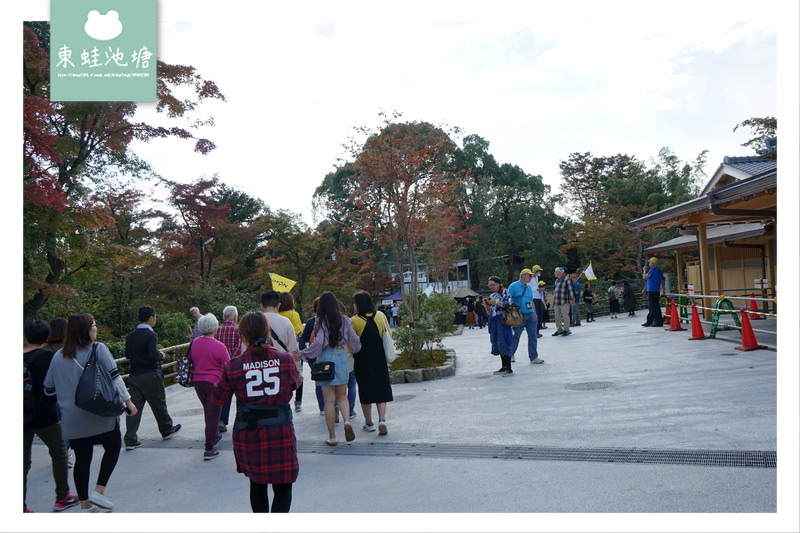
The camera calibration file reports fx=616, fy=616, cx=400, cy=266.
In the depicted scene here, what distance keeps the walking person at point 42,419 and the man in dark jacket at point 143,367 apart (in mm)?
1731

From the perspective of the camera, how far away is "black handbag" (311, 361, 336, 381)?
→ 6.32m

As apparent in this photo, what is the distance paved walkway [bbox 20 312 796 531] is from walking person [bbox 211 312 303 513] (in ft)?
2.43

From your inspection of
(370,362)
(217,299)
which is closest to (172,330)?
(217,299)

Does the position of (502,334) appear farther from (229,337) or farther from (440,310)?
(440,310)

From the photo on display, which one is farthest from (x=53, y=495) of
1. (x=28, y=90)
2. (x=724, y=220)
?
(x=724, y=220)

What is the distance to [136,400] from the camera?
7207 mm

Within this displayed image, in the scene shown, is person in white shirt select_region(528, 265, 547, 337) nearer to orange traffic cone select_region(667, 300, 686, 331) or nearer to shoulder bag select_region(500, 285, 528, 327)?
orange traffic cone select_region(667, 300, 686, 331)

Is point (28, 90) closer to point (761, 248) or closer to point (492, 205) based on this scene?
point (761, 248)

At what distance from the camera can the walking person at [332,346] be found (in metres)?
6.46

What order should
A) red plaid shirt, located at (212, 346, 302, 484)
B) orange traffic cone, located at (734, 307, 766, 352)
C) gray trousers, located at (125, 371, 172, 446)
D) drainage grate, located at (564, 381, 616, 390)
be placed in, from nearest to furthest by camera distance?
1. red plaid shirt, located at (212, 346, 302, 484)
2. gray trousers, located at (125, 371, 172, 446)
3. drainage grate, located at (564, 381, 616, 390)
4. orange traffic cone, located at (734, 307, 766, 352)

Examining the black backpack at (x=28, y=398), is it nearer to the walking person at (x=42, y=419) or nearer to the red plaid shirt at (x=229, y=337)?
the walking person at (x=42, y=419)

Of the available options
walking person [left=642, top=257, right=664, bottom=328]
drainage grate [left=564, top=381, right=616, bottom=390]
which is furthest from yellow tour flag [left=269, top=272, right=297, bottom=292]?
walking person [left=642, top=257, right=664, bottom=328]

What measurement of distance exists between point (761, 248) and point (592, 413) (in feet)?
51.8

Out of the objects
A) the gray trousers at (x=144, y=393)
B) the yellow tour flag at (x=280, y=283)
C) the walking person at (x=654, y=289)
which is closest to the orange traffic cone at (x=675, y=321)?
the walking person at (x=654, y=289)
